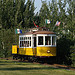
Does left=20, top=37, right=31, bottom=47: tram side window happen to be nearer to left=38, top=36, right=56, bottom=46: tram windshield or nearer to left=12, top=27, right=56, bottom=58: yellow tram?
left=12, top=27, right=56, bottom=58: yellow tram

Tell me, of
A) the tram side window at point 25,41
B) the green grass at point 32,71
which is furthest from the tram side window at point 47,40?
the green grass at point 32,71

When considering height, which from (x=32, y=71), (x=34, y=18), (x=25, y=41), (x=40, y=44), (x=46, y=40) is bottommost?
(x=32, y=71)

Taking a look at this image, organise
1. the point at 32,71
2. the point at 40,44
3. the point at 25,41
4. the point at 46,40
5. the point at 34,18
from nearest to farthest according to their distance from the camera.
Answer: the point at 32,71 → the point at 40,44 → the point at 46,40 → the point at 25,41 → the point at 34,18

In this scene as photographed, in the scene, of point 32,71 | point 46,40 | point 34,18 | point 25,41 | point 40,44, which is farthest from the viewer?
point 34,18

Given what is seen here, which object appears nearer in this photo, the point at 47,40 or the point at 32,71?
the point at 32,71

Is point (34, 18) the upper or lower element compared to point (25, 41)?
upper

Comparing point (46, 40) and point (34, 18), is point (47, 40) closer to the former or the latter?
point (46, 40)

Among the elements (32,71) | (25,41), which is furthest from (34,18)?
(32,71)

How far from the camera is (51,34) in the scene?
2055 centimetres

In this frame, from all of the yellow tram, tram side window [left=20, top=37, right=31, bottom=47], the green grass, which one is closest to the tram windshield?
the yellow tram

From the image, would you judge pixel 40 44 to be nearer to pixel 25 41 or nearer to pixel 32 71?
pixel 25 41

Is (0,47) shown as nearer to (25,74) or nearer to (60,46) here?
(60,46)

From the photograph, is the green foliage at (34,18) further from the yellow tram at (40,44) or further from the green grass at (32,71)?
the green grass at (32,71)

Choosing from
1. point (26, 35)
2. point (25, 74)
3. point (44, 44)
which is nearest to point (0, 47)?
point (26, 35)
